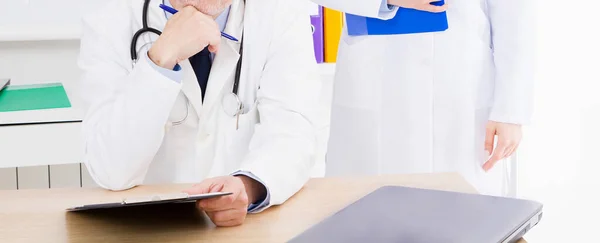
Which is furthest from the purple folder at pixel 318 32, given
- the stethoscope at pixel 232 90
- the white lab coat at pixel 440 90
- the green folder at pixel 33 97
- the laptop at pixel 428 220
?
the laptop at pixel 428 220

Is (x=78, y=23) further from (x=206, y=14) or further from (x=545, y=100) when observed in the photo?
(x=545, y=100)

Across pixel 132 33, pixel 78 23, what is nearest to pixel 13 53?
pixel 78 23

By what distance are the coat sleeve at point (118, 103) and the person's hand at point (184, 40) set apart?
0.03 metres

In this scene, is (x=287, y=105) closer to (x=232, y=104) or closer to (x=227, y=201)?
(x=232, y=104)

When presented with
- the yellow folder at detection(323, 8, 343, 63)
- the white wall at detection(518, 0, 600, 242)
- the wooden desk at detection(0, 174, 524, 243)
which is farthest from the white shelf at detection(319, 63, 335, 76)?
the wooden desk at detection(0, 174, 524, 243)

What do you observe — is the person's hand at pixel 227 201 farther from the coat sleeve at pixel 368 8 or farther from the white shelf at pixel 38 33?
the white shelf at pixel 38 33

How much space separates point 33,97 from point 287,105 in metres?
1.16

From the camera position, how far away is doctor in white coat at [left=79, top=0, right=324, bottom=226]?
1.14 metres

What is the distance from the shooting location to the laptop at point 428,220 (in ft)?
2.39

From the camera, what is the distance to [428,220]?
2.56 ft

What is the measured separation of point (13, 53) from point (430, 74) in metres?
1.51

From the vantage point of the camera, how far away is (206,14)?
124 cm

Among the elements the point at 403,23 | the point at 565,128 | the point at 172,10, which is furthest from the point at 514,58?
the point at 565,128

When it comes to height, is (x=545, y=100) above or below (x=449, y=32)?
below
